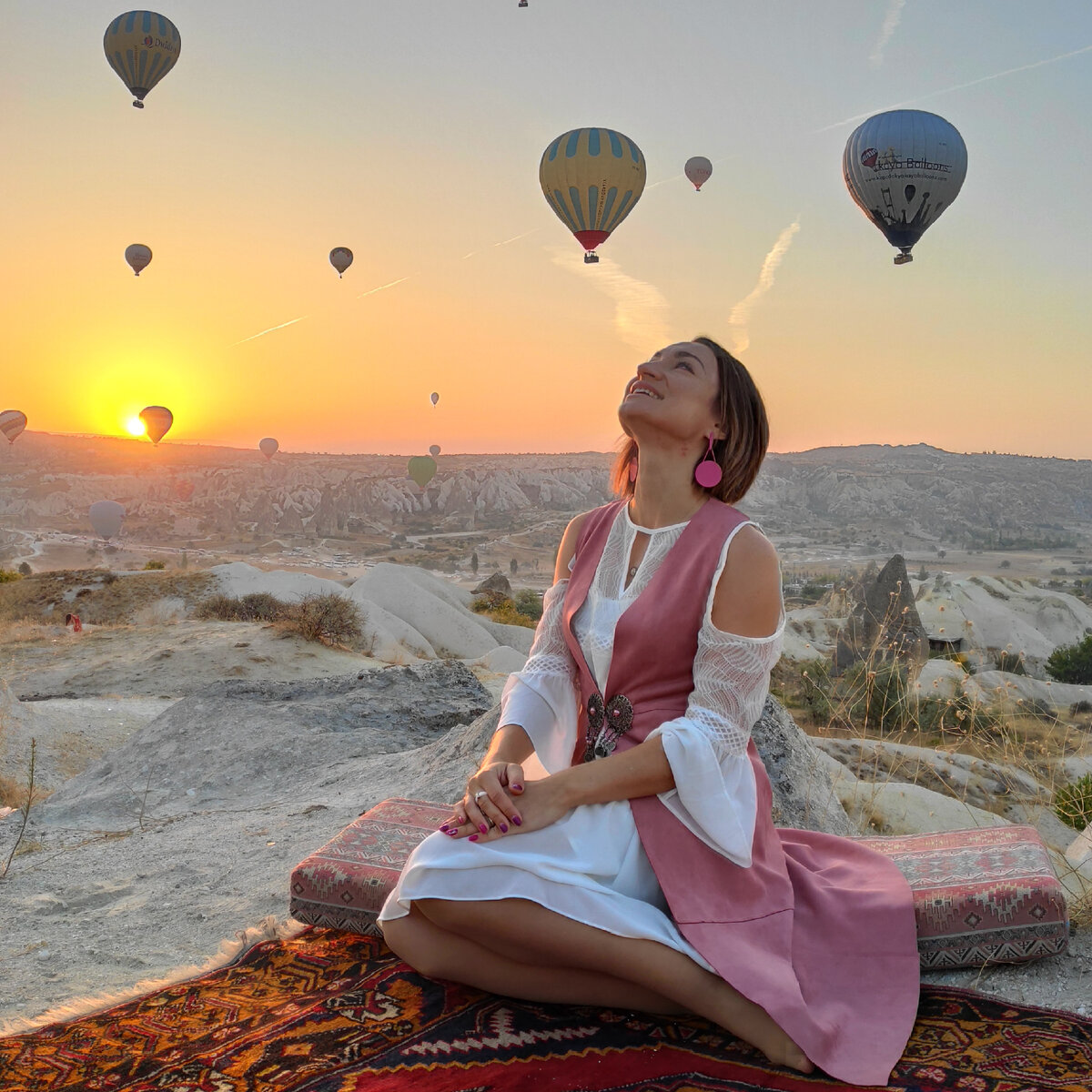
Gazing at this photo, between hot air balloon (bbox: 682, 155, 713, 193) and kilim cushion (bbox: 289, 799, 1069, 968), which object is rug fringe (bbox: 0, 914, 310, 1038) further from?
hot air balloon (bbox: 682, 155, 713, 193)

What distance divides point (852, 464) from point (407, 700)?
253ft

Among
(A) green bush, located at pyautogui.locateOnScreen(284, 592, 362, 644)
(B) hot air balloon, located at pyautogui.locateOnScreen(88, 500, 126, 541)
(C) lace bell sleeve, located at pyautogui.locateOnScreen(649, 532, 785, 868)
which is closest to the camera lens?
(C) lace bell sleeve, located at pyautogui.locateOnScreen(649, 532, 785, 868)

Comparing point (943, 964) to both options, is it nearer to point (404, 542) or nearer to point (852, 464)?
point (404, 542)

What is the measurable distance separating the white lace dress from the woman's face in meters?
0.32

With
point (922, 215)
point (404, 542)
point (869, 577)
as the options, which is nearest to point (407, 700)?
point (922, 215)

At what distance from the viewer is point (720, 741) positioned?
99.3 inches

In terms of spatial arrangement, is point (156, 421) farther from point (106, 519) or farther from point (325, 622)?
point (325, 622)

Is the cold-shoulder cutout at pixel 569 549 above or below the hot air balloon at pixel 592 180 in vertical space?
below

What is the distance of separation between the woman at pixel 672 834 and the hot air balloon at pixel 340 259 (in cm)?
3191

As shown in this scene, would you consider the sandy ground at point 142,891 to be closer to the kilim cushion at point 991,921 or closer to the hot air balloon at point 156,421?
the kilim cushion at point 991,921

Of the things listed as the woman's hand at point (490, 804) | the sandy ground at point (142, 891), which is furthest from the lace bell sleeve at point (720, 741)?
the sandy ground at point (142, 891)

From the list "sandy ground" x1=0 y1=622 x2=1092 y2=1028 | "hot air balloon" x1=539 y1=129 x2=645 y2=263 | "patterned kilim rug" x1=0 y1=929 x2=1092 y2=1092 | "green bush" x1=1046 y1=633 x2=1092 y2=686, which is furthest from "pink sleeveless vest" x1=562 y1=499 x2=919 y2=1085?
"green bush" x1=1046 y1=633 x2=1092 y2=686

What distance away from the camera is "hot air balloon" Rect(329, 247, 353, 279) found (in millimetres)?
32719

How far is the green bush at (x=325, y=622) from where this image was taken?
1423cm
